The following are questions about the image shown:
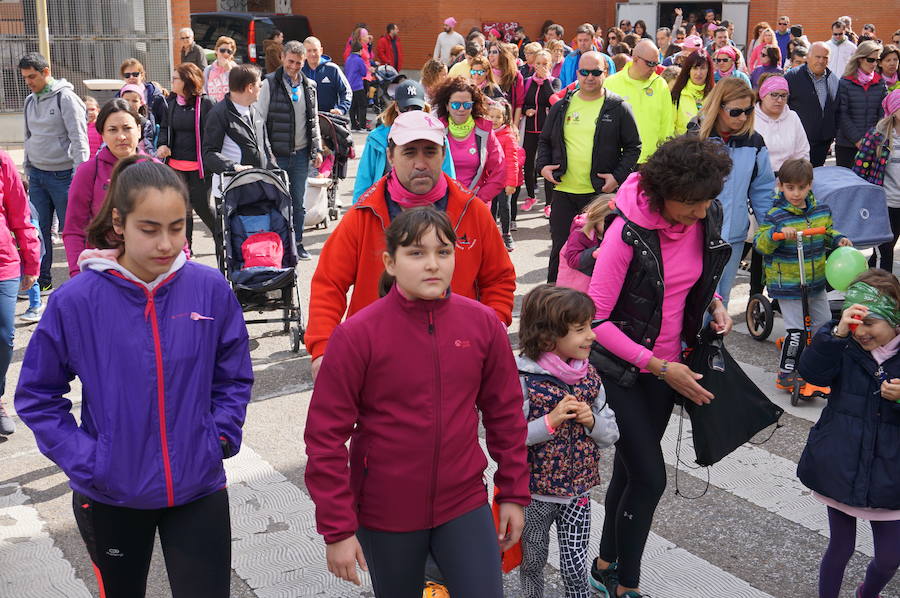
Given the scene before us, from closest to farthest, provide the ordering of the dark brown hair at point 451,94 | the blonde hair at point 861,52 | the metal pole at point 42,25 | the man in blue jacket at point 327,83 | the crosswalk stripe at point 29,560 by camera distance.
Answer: the crosswalk stripe at point 29,560 → the dark brown hair at point 451,94 → the blonde hair at point 861,52 → the man in blue jacket at point 327,83 → the metal pole at point 42,25

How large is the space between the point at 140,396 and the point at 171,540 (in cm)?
50

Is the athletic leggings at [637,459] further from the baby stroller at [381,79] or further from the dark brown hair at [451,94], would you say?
the baby stroller at [381,79]

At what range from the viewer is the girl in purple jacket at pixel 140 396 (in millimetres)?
3428

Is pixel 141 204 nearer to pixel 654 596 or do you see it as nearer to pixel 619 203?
pixel 619 203

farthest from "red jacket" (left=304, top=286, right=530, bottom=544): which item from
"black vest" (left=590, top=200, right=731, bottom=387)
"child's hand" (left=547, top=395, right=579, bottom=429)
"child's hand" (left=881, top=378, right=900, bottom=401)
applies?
"child's hand" (left=881, top=378, right=900, bottom=401)

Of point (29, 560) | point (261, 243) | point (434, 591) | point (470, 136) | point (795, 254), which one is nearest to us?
point (434, 591)

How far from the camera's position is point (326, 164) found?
13359mm

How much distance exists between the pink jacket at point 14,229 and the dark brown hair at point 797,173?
504 centimetres

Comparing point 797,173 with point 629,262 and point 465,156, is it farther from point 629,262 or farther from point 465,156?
point 629,262

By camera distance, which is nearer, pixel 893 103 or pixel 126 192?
pixel 126 192

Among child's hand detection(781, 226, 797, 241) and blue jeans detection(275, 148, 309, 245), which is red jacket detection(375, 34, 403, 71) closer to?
blue jeans detection(275, 148, 309, 245)

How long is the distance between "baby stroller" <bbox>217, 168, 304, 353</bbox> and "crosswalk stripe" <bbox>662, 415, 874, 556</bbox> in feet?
10.9

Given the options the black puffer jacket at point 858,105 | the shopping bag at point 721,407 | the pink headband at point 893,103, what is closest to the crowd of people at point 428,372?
the shopping bag at point 721,407

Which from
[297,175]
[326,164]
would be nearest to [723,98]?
[297,175]
